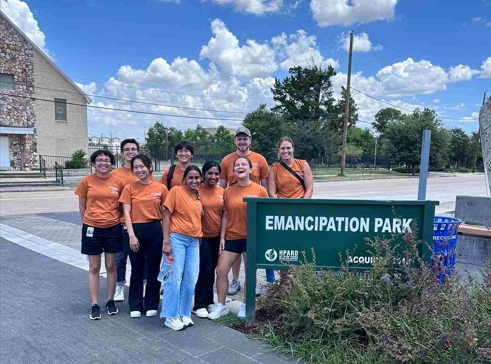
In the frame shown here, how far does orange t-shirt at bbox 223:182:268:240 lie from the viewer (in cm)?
406

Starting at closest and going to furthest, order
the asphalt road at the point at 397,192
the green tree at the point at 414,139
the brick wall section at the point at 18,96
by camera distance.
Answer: the asphalt road at the point at 397,192 < the brick wall section at the point at 18,96 < the green tree at the point at 414,139

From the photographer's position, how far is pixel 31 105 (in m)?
27.0

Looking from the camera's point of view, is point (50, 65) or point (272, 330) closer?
point (272, 330)

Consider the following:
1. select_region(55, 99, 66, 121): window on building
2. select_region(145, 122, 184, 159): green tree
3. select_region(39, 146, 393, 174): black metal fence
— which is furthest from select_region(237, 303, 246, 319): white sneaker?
select_region(145, 122, 184, 159): green tree

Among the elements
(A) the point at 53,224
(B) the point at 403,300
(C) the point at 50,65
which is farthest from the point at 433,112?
(B) the point at 403,300

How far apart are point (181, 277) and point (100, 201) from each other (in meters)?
1.15

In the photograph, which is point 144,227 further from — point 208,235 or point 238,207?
point 238,207

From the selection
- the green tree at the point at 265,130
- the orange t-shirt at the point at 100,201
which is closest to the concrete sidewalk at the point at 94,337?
the orange t-shirt at the point at 100,201

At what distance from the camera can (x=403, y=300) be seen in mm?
3240

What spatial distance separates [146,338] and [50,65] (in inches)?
1150

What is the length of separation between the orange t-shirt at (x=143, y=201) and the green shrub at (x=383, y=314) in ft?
4.81

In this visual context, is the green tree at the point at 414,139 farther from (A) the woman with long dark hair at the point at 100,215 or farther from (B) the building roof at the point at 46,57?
(A) the woman with long dark hair at the point at 100,215

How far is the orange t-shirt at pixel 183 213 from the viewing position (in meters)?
3.88

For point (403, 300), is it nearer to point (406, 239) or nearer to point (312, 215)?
point (406, 239)
